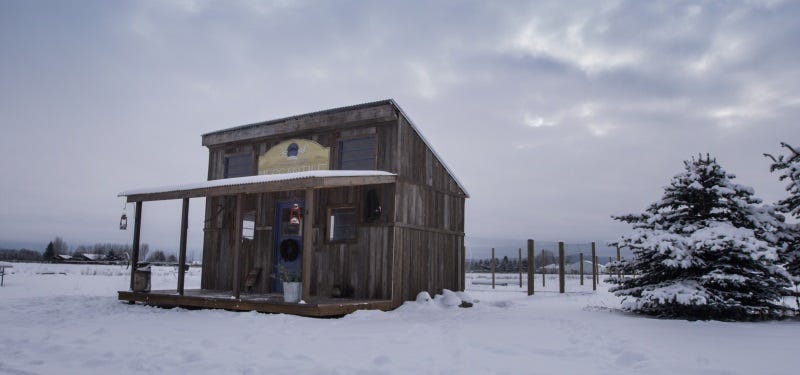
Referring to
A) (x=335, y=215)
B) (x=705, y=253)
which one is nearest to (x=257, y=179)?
(x=335, y=215)

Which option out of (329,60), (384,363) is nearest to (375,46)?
(329,60)

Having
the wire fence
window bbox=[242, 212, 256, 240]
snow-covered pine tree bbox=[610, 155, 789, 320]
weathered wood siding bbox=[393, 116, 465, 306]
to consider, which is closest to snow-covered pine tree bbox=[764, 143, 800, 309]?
snow-covered pine tree bbox=[610, 155, 789, 320]

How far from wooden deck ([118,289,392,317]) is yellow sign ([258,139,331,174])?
3573 millimetres

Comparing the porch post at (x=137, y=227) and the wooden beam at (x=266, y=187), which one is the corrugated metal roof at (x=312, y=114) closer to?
the wooden beam at (x=266, y=187)

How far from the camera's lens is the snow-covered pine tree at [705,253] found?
29.5 feet

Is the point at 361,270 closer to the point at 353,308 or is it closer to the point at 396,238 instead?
the point at 396,238

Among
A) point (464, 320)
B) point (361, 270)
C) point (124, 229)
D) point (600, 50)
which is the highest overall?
point (600, 50)

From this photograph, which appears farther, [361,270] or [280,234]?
[280,234]

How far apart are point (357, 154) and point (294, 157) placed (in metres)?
1.79

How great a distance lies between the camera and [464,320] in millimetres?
9633

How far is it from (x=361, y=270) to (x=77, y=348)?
6.36 meters

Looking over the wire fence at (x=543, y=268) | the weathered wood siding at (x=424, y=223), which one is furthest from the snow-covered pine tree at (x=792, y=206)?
the weathered wood siding at (x=424, y=223)

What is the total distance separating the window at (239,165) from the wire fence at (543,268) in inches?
343

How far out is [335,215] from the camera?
41.6 feet
